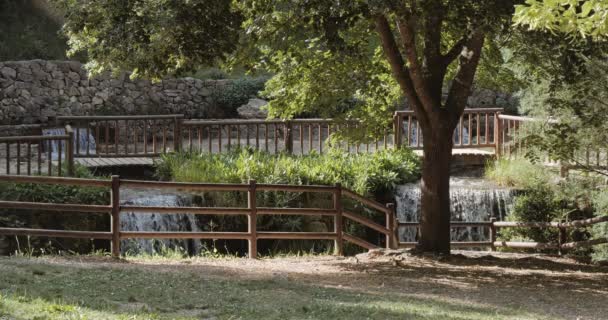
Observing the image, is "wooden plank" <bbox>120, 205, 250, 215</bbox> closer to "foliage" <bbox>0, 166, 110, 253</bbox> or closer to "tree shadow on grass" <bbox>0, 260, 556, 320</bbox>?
"tree shadow on grass" <bbox>0, 260, 556, 320</bbox>

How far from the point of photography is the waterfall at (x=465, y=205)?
1844 cm

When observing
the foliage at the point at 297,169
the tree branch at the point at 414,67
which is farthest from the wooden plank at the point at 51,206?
the foliage at the point at 297,169

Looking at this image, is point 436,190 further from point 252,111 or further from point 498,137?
point 252,111

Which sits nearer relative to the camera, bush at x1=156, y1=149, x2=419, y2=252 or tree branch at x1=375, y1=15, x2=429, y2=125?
tree branch at x1=375, y1=15, x2=429, y2=125

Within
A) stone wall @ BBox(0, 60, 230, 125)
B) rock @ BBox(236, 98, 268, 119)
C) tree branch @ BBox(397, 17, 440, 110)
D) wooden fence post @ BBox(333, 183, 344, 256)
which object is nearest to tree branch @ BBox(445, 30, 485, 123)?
tree branch @ BBox(397, 17, 440, 110)

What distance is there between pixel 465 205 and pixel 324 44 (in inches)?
318

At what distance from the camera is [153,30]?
1084cm

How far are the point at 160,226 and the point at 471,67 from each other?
6.30 m

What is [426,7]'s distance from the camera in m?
10.5

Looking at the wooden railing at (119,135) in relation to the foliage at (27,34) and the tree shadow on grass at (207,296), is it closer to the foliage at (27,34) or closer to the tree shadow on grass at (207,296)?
the foliage at (27,34)

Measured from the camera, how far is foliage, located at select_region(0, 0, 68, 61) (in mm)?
26914

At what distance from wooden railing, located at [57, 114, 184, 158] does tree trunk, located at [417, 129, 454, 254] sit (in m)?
7.29

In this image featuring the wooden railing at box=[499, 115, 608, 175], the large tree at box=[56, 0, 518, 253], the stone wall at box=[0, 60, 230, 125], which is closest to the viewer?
the large tree at box=[56, 0, 518, 253]

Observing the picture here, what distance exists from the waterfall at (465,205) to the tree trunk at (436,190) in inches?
177
